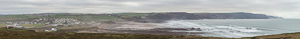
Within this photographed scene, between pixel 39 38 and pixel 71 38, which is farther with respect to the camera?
pixel 71 38

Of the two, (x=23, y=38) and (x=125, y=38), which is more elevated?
(x=23, y=38)

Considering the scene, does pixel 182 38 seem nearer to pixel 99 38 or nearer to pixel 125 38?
pixel 125 38

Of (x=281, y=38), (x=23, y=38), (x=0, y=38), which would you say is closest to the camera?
(x=0, y=38)

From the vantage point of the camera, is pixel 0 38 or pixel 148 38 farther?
pixel 148 38

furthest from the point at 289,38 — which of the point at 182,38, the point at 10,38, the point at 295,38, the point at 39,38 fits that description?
the point at 10,38

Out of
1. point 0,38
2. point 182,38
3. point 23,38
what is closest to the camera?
point 0,38

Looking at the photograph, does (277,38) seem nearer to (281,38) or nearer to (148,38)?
(281,38)

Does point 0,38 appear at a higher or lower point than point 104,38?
higher

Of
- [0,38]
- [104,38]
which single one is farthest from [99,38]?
[0,38]

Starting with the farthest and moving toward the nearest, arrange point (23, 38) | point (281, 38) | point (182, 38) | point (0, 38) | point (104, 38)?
point (182, 38), point (104, 38), point (281, 38), point (23, 38), point (0, 38)
